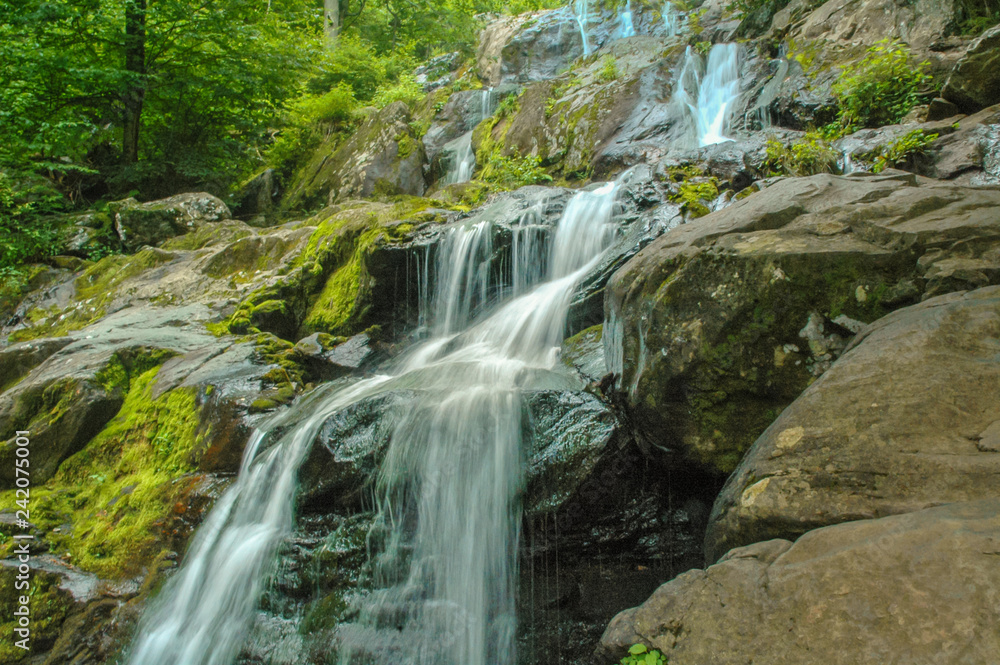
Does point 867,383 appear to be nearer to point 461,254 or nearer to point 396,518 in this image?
point 396,518

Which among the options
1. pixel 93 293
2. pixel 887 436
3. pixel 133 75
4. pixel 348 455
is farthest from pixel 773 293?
pixel 133 75

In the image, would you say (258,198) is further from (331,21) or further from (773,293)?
(773,293)

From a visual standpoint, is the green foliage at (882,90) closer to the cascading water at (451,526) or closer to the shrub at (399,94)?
the cascading water at (451,526)

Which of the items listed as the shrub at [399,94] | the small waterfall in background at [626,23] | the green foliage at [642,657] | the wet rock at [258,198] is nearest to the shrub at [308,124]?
the wet rock at [258,198]

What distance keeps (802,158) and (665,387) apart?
4122 millimetres

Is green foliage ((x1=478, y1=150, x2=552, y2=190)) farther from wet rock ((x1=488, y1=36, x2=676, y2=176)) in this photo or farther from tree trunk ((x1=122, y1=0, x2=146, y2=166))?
tree trunk ((x1=122, y1=0, x2=146, y2=166))

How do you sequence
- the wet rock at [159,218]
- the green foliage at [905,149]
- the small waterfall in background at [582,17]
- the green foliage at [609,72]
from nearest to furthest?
1. the green foliage at [905,149]
2. the wet rock at [159,218]
3. the green foliage at [609,72]
4. the small waterfall in background at [582,17]

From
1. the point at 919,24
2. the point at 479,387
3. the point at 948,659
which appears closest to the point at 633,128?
the point at 919,24

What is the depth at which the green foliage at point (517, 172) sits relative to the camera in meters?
10.6

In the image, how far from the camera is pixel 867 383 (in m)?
2.31

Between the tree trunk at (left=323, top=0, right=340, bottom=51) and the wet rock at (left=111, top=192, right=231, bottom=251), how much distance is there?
950 centimetres

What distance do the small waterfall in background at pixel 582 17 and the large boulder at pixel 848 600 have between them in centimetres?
1682

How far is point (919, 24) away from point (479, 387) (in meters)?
8.68

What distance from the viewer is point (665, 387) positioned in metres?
3.41
